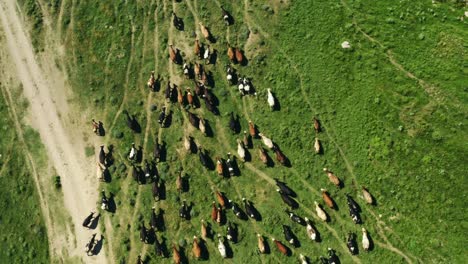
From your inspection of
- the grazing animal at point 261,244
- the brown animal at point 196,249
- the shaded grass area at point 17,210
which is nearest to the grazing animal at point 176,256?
the brown animal at point 196,249

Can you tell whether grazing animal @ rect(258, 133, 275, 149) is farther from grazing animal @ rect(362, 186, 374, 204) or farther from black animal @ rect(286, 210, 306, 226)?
grazing animal @ rect(362, 186, 374, 204)

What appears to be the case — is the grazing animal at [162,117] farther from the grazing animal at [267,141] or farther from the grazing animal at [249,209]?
the grazing animal at [249,209]

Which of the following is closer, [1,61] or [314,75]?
[314,75]

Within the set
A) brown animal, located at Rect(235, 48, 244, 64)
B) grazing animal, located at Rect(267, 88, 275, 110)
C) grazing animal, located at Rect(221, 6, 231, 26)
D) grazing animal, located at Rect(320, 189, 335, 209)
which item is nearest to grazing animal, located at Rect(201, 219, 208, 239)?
grazing animal, located at Rect(320, 189, 335, 209)

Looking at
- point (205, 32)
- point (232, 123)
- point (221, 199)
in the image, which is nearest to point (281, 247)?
point (221, 199)

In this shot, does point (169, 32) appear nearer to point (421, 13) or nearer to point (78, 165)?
point (78, 165)

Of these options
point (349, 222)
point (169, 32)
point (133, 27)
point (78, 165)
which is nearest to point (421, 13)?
point (349, 222)

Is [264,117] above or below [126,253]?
above
